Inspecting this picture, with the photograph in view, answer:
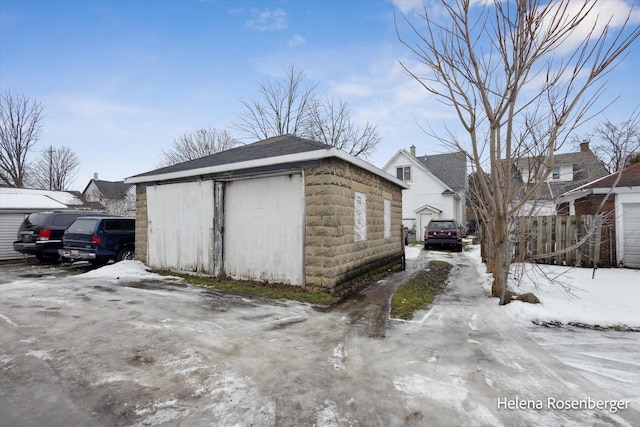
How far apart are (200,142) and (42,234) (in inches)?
743

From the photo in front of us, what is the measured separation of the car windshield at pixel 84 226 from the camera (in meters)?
9.27

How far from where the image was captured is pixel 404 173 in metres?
25.3

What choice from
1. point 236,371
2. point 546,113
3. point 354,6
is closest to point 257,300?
point 236,371

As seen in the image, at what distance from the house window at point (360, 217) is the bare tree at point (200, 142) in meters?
23.4

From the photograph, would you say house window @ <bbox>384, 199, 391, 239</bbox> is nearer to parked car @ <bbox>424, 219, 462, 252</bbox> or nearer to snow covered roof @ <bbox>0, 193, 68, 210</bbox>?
parked car @ <bbox>424, 219, 462, 252</bbox>

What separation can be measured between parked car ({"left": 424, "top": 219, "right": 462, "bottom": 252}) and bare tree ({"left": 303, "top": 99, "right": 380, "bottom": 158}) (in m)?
11.9

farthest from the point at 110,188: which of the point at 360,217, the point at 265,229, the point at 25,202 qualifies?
the point at 360,217

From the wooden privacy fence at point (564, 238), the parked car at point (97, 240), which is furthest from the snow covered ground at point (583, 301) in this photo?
the parked car at point (97, 240)

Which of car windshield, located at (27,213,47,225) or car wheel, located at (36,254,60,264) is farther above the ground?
car windshield, located at (27,213,47,225)

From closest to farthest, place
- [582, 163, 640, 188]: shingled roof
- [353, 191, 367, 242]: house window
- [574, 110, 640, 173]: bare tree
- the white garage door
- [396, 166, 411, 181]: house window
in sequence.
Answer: [353, 191, 367, 242]: house window
[582, 163, 640, 188]: shingled roof
the white garage door
[574, 110, 640, 173]: bare tree
[396, 166, 411, 181]: house window

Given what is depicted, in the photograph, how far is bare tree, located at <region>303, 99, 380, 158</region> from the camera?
83.3ft

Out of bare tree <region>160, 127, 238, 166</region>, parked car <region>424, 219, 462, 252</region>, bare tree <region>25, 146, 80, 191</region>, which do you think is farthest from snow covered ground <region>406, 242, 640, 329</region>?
bare tree <region>25, 146, 80, 191</region>

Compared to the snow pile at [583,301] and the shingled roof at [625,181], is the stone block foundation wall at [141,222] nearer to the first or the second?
the snow pile at [583,301]

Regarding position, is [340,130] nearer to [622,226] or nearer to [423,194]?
[423,194]
